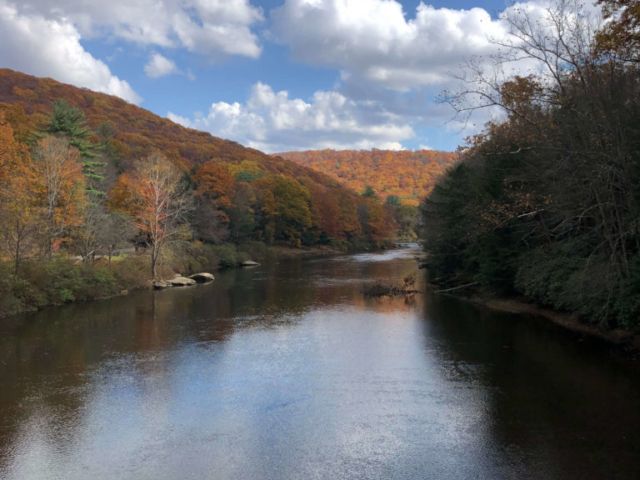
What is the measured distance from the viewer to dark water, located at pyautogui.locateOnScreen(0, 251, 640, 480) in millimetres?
7863

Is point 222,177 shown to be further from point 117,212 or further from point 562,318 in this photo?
point 562,318

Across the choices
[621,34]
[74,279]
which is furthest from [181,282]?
[621,34]

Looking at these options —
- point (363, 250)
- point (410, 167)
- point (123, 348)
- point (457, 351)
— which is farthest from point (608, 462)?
point (410, 167)

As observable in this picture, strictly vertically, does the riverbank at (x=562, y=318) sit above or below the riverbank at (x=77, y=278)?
below

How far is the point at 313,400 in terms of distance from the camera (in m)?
10.9

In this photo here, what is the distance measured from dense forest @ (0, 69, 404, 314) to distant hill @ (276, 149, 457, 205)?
1687 inches

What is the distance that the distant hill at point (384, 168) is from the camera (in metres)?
130

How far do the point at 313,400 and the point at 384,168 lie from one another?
135 meters

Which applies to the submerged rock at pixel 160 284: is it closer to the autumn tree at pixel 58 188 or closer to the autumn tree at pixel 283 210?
the autumn tree at pixel 58 188

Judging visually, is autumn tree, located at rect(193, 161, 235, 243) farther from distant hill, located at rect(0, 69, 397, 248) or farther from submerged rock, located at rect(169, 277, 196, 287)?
submerged rock, located at rect(169, 277, 196, 287)

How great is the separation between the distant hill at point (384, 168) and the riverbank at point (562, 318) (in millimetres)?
93506

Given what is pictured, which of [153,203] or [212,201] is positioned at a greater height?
[212,201]

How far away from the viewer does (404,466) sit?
7734 millimetres

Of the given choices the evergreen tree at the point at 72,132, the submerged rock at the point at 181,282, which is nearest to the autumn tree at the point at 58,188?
the submerged rock at the point at 181,282
